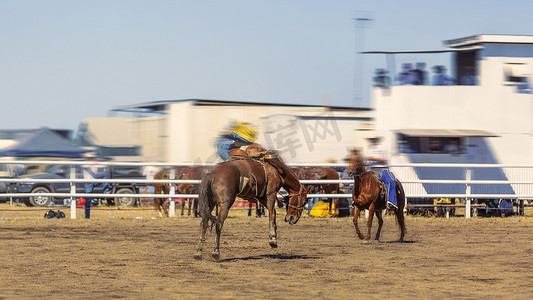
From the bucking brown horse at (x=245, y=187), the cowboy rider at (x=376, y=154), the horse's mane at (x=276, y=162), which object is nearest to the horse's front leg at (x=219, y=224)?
the bucking brown horse at (x=245, y=187)

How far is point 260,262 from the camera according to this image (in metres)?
10.8

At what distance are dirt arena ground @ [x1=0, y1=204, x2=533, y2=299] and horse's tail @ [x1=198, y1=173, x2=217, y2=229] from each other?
0.64 metres

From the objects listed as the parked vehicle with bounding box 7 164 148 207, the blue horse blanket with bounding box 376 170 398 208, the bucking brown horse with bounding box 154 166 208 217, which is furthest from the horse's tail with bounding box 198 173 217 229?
the parked vehicle with bounding box 7 164 148 207

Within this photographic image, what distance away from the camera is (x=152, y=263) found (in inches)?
413

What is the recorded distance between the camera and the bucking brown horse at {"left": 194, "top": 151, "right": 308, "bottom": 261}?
35.2 feet

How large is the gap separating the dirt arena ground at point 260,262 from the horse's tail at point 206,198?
25.1 inches

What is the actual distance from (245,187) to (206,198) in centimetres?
76

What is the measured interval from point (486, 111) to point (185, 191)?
8918 mm

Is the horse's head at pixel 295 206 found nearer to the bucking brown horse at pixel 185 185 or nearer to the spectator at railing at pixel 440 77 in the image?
the bucking brown horse at pixel 185 185

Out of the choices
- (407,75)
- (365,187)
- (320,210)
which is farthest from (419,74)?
(365,187)

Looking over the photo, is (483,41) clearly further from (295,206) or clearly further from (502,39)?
(295,206)

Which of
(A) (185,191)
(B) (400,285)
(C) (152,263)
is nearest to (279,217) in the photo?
(A) (185,191)

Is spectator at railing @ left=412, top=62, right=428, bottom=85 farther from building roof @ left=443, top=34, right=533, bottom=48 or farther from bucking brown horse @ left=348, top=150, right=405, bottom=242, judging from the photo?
bucking brown horse @ left=348, top=150, right=405, bottom=242

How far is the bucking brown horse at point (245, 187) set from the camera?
1072 cm
